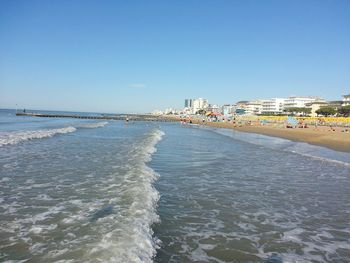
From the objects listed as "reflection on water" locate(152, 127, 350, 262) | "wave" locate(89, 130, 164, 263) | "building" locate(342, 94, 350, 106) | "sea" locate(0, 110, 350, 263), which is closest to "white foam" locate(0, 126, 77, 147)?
"sea" locate(0, 110, 350, 263)

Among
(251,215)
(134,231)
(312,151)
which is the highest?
(134,231)

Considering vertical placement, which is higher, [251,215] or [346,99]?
[346,99]

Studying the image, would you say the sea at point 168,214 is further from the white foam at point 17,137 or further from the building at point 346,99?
the building at point 346,99

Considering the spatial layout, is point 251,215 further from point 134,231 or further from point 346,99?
point 346,99

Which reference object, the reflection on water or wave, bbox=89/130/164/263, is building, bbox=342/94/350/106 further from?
wave, bbox=89/130/164/263

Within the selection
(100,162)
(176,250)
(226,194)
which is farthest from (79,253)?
(100,162)

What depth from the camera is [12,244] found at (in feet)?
20.6

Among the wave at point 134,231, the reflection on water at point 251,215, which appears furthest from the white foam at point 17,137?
the wave at point 134,231

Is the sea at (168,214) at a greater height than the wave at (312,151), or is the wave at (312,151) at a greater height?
the sea at (168,214)

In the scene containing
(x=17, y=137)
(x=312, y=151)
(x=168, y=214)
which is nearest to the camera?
(x=168, y=214)

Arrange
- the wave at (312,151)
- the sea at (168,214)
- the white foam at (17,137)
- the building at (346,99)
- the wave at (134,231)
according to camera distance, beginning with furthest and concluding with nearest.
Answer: the building at (346,99)
the white foam at (17,137)
the wave at (312,151)
the sea at (168,214)
the wave at (134,231)

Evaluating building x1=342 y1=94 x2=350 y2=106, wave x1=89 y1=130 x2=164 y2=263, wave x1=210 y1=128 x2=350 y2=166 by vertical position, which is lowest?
wave x1=210 y1=128 x2=350 y2=166

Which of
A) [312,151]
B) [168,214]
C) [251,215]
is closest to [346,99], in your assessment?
[312,151]

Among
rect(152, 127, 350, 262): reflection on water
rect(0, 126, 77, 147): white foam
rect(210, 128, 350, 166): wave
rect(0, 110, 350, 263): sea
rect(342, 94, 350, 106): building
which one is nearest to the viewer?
rect(0, 110, 350, 263): sea
